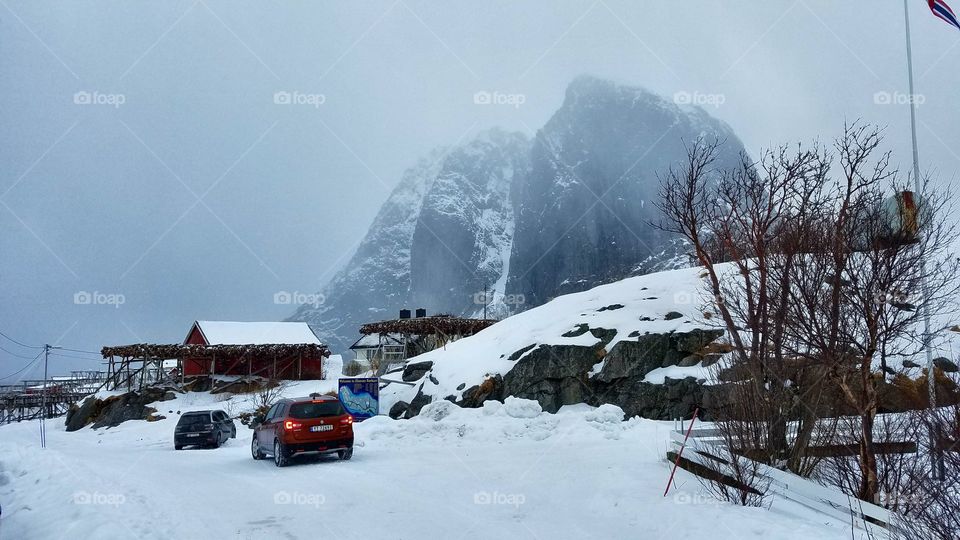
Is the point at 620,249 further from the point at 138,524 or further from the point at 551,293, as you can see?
the point at 138,524

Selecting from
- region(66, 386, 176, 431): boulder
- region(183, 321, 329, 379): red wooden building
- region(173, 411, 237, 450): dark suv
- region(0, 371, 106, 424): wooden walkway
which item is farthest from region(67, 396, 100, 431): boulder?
region(173, 411, 237, 450): dark suv

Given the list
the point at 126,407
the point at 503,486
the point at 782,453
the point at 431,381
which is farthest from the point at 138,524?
the point at 126,407

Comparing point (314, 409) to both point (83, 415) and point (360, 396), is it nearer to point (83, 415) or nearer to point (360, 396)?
point (360, 396)

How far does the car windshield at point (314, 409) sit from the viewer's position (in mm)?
16047

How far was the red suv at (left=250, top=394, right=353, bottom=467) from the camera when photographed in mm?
15688

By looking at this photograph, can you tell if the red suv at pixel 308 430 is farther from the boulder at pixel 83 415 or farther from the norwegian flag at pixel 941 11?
the boulder at pixel 83 415

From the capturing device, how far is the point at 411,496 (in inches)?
449

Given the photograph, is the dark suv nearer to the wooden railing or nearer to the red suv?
the red suv

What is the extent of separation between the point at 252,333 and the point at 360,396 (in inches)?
1170

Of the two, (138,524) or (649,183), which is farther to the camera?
(649,183)

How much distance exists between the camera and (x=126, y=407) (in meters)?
43.0

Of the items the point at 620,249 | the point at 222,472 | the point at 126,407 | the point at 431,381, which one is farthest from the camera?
the point at 620,249

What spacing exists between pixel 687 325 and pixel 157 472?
18.4m

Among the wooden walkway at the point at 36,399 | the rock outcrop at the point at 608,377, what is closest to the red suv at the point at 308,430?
the rock outcrop at the point at 608,377
